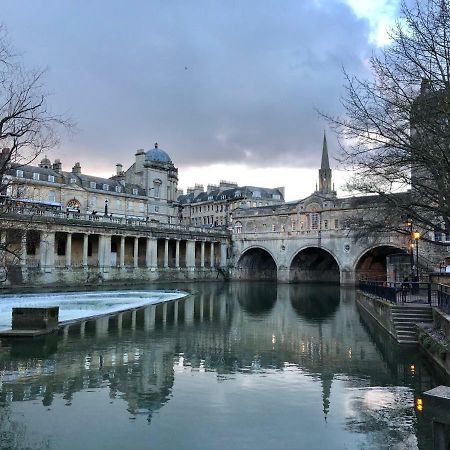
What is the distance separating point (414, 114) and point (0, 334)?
15946 millimetres

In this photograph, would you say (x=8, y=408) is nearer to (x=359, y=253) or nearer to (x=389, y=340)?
(x=389, y=340)

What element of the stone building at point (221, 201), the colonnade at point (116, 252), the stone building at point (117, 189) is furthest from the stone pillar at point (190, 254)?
the stone building at point (221, 201)

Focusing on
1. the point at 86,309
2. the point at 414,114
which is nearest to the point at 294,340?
the point at 414,114

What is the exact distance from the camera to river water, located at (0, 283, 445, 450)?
27.4 feet

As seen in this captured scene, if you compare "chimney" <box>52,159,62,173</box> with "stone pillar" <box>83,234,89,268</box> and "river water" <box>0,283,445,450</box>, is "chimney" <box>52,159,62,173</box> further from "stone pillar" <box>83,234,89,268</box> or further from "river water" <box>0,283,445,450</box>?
"river water" <box>0,283,445,450</box>

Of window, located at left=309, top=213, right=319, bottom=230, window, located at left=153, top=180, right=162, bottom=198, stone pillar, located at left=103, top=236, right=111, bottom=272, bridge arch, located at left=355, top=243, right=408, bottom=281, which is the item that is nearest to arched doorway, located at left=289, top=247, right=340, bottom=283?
window, located at left=309, top=213, right=319, bottom=230

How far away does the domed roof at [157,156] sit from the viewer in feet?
265

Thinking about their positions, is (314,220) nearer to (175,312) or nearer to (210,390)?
(175,312)

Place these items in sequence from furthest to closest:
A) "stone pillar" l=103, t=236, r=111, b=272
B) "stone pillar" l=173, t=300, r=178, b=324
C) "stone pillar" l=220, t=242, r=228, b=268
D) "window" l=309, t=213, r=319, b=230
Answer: "stone pillar" l=220, t=242, r=228, b=268, "window" l=309, t=213, r=319, b=230, "stone pillar" l=103, t=236, r=111, b=272, "stone pillar" l=173, t=300, r=178, b=324

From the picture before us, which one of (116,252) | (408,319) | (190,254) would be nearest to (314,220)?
(190,254)

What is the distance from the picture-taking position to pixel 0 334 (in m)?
17.2

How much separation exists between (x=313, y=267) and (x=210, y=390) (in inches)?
2445

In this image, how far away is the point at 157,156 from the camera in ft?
268

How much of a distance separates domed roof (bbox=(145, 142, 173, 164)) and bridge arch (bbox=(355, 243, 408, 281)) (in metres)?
38.4
